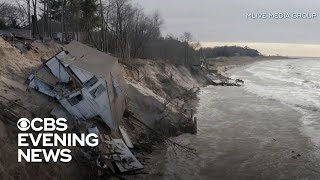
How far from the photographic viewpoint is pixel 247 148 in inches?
1184

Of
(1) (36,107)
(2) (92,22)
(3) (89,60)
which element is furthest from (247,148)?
(2) (92,22)

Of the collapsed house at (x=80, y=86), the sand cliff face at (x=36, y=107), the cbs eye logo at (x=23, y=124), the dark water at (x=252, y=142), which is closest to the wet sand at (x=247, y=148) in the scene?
the dark water at (x=252, y=142)

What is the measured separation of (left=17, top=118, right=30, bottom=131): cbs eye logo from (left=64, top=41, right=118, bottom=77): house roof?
6.86 metres

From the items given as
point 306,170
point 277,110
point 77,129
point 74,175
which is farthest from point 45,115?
point 277,110

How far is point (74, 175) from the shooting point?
71.0 ft

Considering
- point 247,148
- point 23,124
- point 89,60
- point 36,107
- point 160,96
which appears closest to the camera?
point 23,124

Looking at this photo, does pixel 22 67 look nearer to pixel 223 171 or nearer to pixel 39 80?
pixel 39 80

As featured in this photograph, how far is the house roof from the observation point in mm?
29172

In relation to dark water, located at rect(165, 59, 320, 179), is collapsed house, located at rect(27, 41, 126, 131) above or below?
above

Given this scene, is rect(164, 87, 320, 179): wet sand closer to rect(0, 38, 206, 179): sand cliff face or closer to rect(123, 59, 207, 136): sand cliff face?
rect(123, 59, 207, 136): sand cliff face

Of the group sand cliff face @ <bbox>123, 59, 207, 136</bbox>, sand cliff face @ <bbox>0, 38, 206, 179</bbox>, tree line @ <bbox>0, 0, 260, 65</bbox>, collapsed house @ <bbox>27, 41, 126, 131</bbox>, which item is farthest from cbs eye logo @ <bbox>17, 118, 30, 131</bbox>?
tree line @ <bbox>0, 0, 260, 65</bbox>

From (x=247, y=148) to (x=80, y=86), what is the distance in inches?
409

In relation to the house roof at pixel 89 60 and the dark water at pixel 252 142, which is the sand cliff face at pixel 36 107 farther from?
the house roof at pixel 89 60

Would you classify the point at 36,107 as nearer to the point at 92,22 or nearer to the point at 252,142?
the point at 252,142
